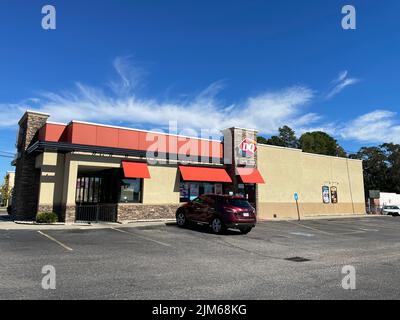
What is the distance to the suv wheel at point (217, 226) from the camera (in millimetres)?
15412

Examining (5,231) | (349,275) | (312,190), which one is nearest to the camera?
(349,275)

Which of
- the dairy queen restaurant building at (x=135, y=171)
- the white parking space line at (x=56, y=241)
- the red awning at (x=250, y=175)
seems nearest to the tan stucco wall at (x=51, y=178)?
the dairy queen restaurant building at (x=135, y=171)

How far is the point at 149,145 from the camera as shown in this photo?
22.2 m

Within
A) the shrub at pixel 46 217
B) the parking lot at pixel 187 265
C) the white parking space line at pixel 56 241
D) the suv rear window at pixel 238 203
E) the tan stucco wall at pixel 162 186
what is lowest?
the parking lot at pixel 187 265

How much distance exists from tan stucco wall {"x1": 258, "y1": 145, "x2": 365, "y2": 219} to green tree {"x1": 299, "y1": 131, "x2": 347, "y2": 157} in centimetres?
3672

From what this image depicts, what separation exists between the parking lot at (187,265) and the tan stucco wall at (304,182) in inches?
477

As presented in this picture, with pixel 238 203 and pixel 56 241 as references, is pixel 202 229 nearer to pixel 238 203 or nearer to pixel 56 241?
pixel 238 203

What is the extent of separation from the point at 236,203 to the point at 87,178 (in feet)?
48.2

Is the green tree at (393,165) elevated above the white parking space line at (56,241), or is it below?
above

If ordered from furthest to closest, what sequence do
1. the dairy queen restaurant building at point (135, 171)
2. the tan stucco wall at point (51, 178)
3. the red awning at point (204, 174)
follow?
1. the red awning at point (204, 174)
2. the dairy queen restaurant building at point (135, 171)
3. the tan stucco wall at point (51, 178)

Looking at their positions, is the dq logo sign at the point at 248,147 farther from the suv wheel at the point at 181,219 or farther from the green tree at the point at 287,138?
the green tree at the point at 287,138
